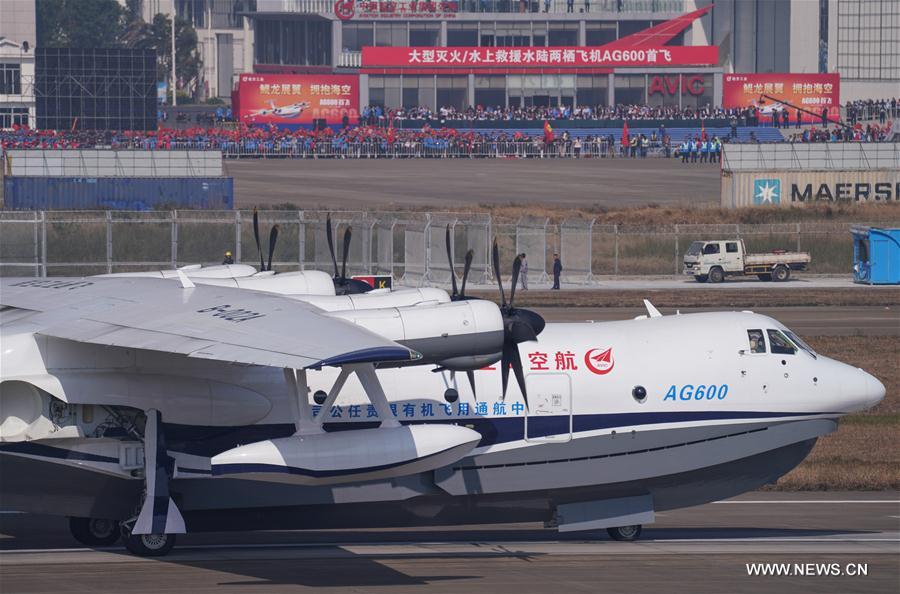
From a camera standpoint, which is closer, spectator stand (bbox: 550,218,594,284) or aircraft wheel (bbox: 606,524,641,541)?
aircraft wheel (bbox: 606,524,641,541)

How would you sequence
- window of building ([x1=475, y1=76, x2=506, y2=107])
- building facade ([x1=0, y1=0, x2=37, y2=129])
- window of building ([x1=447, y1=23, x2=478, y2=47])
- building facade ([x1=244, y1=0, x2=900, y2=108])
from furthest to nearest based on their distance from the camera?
window of building ([x1=447, y1=23, x2=478, y2=47])
building facade ([x1=0, y1=0, x2=37, y2=129])
window of building ([x1=475, y1=76, x2=506, y2=107])
building facade ([x1=244, y1=0, x2=900, y2=108])

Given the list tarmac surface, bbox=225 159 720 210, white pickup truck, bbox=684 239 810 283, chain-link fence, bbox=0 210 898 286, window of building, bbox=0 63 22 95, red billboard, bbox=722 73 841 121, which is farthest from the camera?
window of building, bbox=0 63 22 95

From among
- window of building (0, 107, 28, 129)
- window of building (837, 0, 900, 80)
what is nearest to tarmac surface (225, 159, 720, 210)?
window of building (0, 107, 28, 129)

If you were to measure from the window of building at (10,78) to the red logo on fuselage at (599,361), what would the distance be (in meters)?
132

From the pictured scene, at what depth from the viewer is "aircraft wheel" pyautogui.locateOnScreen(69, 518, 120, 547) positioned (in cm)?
2084

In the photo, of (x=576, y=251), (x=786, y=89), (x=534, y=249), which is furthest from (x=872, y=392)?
(x=786, y=89)

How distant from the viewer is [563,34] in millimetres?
149875

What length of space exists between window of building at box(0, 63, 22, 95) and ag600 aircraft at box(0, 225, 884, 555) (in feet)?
417

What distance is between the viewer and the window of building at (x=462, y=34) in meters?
148

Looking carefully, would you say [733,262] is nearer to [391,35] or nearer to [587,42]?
[391,35]

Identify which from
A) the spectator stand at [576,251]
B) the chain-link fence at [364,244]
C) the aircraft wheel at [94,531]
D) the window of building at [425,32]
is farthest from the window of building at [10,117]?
the aircraft wheel at [94,531]

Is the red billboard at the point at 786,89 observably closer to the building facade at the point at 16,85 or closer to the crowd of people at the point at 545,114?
the crowd of people at the point at 545,114

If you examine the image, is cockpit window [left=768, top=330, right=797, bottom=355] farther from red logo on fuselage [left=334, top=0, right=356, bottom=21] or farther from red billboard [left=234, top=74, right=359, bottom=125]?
red logo on fuselage [left=334, top=0, right=356, bottom=21]

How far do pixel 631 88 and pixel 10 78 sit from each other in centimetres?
6816
